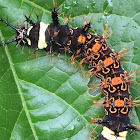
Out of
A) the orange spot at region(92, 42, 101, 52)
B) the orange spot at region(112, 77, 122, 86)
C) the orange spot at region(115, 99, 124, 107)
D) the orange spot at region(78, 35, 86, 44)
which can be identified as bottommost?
the orange spot at region(115, 99, 124, 107)

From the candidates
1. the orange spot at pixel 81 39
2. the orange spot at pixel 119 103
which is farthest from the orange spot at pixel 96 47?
the orange spot at pixel 119 103

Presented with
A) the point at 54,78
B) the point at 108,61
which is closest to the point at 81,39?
the point at 108,61

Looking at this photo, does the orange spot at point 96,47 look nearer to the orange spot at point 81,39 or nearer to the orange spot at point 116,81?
the orange spot at point 81,39

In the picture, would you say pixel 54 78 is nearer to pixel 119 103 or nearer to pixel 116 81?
pixel 116 81

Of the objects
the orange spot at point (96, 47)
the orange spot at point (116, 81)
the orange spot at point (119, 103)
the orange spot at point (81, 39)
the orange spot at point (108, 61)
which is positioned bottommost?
the orange spot at point (119, 103)

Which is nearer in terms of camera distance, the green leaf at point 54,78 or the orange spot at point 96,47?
the green leaf at point 54,78

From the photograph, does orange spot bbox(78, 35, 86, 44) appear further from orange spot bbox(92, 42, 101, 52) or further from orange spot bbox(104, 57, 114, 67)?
orange spot bbox(104, 57, 114, 67)

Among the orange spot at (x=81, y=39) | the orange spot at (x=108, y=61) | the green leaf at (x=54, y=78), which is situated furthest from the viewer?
the orange spot at (x=108, y=61)

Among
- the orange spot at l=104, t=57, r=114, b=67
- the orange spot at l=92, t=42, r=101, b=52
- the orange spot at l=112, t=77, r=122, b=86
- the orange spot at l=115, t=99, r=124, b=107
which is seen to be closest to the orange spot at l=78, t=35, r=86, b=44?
the orange spot at l=92, t=42, r=101, b=52

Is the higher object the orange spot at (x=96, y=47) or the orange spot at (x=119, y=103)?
the orange spot at (x=96, y=47)

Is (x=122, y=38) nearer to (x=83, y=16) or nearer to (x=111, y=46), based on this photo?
(x=111, y=46)
